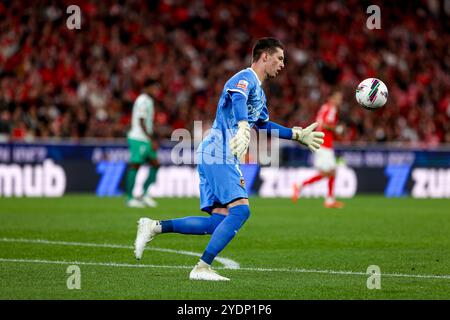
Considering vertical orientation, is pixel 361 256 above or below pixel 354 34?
below

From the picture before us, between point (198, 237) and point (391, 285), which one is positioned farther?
point (198, 237)

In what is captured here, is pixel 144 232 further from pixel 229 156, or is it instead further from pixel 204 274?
pixel 229 156

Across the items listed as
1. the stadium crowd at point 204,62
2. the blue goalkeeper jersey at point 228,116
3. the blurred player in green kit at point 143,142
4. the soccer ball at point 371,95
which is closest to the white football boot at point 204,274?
the blue goalkeeper jersey at point 228,116

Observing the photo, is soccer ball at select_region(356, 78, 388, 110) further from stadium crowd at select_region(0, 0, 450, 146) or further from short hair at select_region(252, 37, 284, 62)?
stadium crowd at select_region(0, 0, 450, 146)

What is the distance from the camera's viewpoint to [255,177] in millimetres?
23891

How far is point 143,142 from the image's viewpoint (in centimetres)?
1903

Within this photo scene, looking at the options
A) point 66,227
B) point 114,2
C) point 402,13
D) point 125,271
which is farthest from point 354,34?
point 125,271

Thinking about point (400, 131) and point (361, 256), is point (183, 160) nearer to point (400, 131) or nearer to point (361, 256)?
point (400, 131)

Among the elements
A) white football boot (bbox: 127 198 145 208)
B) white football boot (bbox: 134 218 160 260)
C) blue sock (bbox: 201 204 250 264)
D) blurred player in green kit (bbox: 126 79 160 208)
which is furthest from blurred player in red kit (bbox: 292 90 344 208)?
blue sock (bbox: 201 204 250 264)

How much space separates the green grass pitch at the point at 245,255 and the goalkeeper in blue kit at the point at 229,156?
0.41 meters

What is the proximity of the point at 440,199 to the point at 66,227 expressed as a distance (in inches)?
489

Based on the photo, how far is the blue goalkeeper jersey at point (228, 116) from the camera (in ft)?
27.0

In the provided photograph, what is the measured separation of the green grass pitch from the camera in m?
7.48

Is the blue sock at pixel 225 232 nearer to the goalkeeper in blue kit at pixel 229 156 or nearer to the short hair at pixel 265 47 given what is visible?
the goalkeeper in blue kit at pixel 229 156
